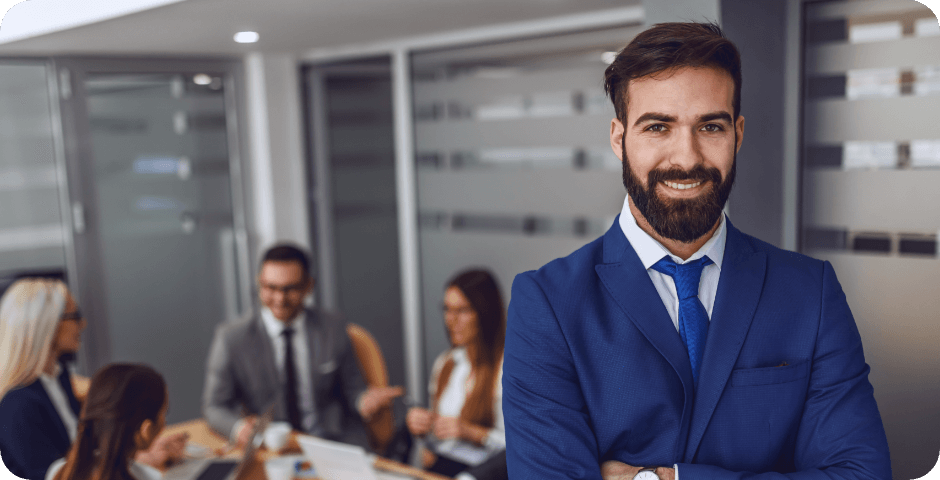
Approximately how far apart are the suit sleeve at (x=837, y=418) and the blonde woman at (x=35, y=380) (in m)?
2.17

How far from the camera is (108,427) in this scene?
7.11 ft

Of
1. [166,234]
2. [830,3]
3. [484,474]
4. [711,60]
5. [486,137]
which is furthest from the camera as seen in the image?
[166,234]

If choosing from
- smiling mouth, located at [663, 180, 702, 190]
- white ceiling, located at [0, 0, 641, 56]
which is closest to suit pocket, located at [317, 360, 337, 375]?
white ceiling, located at [0, 0, 641, 56]

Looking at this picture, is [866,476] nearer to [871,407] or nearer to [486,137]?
[871,407]

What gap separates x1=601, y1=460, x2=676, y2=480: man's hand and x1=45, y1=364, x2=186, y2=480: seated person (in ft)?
5.03

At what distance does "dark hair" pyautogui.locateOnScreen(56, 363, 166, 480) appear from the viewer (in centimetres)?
216

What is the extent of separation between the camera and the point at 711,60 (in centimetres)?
133

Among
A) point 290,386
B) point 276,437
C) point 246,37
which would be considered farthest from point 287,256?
point 246,37

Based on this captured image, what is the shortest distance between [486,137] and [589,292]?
7.77 feet

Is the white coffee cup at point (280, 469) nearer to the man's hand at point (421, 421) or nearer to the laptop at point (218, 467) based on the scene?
the laptop at point (218, 467)

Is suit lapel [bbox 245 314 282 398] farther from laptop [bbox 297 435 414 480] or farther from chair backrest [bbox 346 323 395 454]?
laptop [bbox 297 435 414 480]

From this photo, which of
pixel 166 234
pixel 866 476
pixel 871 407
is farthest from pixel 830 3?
pixel 166 234

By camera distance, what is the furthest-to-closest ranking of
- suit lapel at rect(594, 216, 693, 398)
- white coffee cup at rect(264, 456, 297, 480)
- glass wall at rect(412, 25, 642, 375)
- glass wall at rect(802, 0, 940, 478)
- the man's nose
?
1. glass wall at rect(412, 25, 642, 375)
2. white coffee cup at rect(264, 456, 297, 480)
3. glass wall at rect(802, 0, 940, 478)
4. suit lapel at rect(594, 216, 693, 398)
5. the man's nose

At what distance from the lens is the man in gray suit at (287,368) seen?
3193 mm
